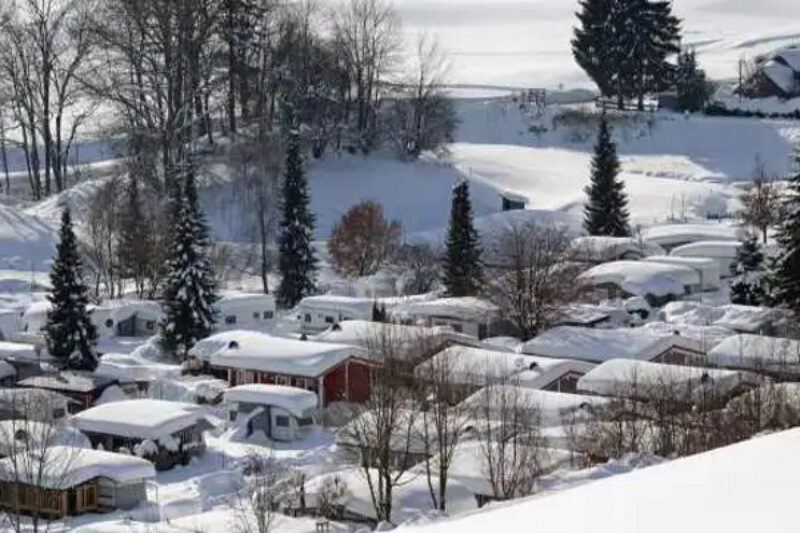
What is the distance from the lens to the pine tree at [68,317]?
25.1 metres

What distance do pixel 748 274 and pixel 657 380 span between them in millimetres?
10107

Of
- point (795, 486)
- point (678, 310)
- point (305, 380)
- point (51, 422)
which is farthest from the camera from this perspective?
point (678, 310)

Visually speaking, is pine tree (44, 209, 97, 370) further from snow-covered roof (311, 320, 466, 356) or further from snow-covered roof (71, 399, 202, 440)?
snow-covered roof (311, 320, 466, 356)

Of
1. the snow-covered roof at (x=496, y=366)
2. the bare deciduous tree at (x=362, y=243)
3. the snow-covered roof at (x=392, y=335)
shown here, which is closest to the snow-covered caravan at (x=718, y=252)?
the bare deciduous tree at (x=362, y=243)

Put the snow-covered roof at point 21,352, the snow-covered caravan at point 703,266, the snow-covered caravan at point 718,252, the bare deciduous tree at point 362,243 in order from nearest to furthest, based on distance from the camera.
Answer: the snow-covered roof at point 21,352, the snow-covered caravan at point 703,266, the snow-covered caravan at point 718,252, the bare deciduous tree at point 362,243

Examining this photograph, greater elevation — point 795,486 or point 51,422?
point 795,486

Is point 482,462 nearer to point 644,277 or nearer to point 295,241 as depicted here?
point 644,277

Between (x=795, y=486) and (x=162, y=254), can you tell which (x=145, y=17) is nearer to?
(x=162, y=254)

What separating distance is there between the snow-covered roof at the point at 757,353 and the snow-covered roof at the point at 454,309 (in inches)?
205

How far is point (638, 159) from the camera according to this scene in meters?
45.4

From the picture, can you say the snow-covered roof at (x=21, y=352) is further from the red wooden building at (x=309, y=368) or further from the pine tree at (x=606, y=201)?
the pine tree at (x=606, y=201)

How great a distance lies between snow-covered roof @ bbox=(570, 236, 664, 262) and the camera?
3294cm

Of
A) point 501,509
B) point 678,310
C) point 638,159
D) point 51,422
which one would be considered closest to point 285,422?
point 51,422

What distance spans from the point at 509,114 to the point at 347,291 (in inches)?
734
